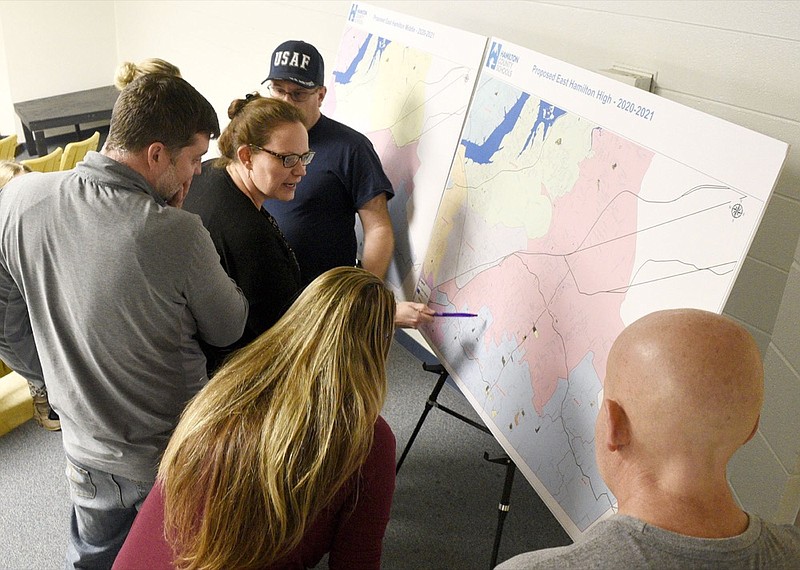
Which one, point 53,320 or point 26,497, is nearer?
point 53,320

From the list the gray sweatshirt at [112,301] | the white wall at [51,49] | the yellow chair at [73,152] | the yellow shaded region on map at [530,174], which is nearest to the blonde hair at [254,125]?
the gray sweatshirt at [112,301]

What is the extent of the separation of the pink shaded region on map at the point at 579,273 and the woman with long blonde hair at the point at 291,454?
1.31 feet

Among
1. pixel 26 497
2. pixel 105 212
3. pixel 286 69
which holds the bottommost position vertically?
pixel 26 497

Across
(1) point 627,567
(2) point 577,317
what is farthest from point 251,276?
(1) point 627,567

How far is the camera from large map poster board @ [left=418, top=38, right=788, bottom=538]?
129 cm

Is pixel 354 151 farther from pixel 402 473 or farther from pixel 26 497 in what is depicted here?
pixel 26 497

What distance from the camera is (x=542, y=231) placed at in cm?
169

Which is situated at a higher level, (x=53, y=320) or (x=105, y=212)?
(x=105, y=212)

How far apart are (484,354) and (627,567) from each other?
0.95 meters

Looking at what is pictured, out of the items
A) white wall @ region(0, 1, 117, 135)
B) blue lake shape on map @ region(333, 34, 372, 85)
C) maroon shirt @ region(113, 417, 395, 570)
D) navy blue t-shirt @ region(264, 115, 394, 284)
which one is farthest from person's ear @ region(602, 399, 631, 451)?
white wall @ region(0, 1, 117, 135)

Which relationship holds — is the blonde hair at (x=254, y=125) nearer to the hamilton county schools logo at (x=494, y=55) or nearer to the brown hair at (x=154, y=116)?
the brown hair at (x=154, y=116)

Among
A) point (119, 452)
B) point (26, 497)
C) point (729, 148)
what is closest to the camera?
point (729, 148)

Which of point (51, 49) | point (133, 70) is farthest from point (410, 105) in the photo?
point (51, 49)

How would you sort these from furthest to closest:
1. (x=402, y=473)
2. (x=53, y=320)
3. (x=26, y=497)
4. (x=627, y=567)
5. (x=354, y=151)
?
(x=402, y=473), (x=26, y=497), (x=354, y=151), (x=53, y=320), (x=627, y=567)
